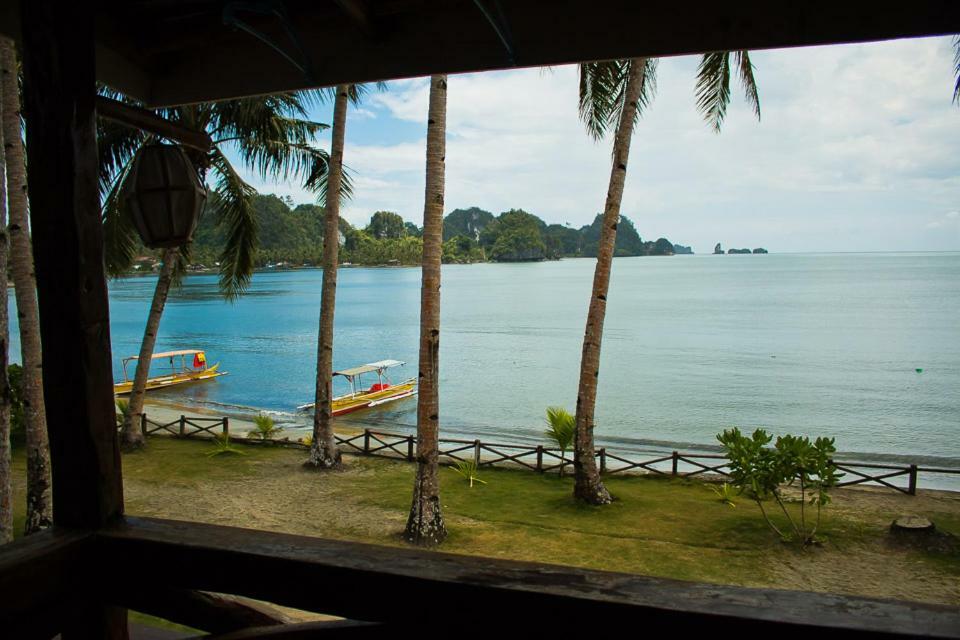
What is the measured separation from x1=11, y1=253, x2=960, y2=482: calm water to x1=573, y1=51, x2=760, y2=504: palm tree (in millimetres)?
10901

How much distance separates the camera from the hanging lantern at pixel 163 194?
8.89 feet

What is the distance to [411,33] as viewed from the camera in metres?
2.22

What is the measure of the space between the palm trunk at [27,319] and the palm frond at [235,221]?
588cm

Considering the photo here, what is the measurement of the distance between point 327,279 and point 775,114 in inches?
3284

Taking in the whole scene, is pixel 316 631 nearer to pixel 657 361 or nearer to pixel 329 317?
pixel 329 317

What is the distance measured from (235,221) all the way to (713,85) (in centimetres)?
915

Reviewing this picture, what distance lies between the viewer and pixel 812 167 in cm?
8781

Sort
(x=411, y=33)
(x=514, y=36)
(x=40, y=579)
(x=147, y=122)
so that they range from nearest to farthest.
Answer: (x=40, y=579) → (x=514, y=36) → (x=411, y=33) → (x=147, y=122)

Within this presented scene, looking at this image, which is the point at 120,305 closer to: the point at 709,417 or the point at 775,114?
the point at 709,417

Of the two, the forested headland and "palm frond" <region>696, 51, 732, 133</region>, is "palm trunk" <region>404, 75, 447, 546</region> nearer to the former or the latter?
"palm frond" <region>696, 51, 732, 133</region>

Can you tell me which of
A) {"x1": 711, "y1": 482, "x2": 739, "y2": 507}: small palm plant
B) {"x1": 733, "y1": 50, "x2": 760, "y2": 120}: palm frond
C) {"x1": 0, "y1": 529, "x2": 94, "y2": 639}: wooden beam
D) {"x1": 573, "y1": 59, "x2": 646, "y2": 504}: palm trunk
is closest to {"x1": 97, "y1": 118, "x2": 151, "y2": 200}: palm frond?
{"x1": 573, "y1": 59, "x2": 646, "y2": 504}: palm trunk

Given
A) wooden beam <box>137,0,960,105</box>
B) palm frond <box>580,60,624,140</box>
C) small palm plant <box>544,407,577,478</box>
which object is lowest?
small palm plant <box>544,407,577,478</box>

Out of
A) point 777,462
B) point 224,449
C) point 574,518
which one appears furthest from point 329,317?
point 777,462

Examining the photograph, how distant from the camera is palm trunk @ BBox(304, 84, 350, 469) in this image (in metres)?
12.5
